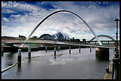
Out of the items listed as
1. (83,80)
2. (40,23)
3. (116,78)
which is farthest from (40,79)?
(40,23)

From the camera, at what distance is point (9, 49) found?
150 feet

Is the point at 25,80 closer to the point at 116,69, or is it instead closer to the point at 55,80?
the point at 55,80

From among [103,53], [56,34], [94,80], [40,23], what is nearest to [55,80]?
[94,80]

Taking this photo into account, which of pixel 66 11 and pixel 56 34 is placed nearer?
pixel 66 11

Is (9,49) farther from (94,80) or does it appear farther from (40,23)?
(94,80)

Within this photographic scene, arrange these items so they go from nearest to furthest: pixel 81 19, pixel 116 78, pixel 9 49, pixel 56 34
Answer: pixel 116 78 < pixel 9 49 < pixel 81 19 < pixel 56 34

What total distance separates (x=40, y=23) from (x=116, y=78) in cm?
4193

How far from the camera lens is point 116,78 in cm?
759

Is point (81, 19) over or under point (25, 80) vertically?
over

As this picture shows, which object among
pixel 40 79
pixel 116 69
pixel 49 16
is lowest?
pixel 40 79

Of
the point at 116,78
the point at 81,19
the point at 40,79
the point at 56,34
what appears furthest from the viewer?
the point at 56,34

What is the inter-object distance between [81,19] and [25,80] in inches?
1686

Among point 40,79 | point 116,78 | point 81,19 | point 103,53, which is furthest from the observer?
point 81,19

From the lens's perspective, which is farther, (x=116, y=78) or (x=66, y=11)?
(x=66, y=11)
